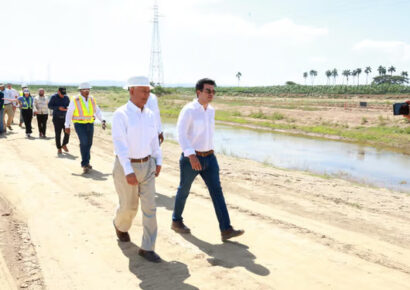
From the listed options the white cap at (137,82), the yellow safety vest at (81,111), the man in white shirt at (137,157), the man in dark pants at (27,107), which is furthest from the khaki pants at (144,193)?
the man in dark pants at (27,107)

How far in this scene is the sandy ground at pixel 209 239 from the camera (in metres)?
4.08

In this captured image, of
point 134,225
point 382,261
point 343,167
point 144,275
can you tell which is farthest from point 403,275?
point 343,167

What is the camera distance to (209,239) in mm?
5191

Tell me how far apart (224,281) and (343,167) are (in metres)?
11.5

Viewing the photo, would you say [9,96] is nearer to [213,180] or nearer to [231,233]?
[213,180]

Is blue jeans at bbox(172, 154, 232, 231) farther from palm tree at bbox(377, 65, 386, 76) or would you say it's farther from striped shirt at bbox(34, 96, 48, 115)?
palm tree at bbox(377, 65, 386, 76)

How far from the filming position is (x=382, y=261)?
15.1ft

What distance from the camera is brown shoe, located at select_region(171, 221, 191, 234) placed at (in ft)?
17.5

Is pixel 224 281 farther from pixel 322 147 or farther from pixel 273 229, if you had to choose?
pixel 322 147

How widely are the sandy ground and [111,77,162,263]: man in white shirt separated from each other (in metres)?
0.46

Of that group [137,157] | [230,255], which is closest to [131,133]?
[137,157]

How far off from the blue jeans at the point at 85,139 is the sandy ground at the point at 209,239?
1.51 ft

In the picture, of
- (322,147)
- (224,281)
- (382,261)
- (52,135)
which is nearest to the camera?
(224,281)

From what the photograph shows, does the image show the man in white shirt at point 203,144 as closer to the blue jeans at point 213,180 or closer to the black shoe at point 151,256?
the blue jeans at point 213,180
